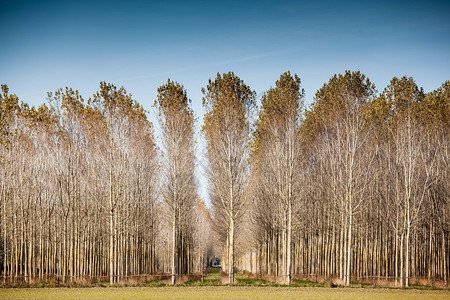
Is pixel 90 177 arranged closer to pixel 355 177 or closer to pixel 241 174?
pixel 241 174

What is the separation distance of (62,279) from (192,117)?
46.7 ft

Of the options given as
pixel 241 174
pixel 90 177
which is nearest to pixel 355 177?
pixel 241 174

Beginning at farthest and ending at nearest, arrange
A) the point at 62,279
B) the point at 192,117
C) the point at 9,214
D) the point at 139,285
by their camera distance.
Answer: the point at 192,117, the point at 9,214, the point at 62,279, the point at 139,285

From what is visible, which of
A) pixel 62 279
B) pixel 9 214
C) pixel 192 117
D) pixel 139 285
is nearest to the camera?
pixel 139 285

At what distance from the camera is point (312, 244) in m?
36.9

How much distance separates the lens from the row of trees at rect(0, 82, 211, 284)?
2867cm

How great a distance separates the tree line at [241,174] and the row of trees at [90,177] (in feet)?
0.45

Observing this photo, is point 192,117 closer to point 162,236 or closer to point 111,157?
point 111,157

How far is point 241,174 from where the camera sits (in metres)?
28.9

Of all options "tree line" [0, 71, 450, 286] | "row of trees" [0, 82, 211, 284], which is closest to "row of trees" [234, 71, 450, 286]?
"tree line" [0, 71, 450, 286]

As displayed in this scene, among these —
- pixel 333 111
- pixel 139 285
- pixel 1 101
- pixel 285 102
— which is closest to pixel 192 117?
pixel 285 102

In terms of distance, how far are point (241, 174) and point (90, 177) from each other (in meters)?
11.8

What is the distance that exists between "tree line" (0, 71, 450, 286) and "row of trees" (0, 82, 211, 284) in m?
0.14

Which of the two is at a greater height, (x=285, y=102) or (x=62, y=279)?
(x=285, y=102)
